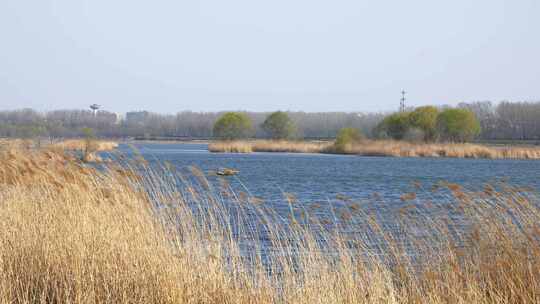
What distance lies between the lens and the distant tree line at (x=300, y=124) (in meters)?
84.2

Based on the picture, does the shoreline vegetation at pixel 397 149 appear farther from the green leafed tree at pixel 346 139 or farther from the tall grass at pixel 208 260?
the tall grass at pixel 208 260

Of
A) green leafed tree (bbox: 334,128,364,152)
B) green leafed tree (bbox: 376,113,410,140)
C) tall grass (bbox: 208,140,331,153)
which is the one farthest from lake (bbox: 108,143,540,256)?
tall grass (bbox: 208,140,331,153)

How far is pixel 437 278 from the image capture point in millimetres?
6699

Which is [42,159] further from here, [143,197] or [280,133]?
[280,133]

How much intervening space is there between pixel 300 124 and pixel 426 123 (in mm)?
72638

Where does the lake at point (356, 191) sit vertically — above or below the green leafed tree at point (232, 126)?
below

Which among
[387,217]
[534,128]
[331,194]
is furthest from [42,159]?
[534,128]

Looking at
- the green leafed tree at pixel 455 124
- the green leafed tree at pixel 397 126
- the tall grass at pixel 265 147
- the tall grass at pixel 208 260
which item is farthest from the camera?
the tall grass at pixel 265 147

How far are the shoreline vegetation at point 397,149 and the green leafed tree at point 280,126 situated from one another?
7180 millimetres

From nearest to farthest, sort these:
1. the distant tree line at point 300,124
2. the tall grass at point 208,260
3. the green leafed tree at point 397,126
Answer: the tall grass at point 208,260 < the green leafed tree at point 397,126 < the distant tree line at point 300,124

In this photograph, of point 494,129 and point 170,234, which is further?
point 494,129

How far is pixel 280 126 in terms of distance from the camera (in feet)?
277

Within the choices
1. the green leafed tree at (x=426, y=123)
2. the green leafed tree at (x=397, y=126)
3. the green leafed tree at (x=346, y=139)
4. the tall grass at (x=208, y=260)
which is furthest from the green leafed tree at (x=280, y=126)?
the tall grass at (x=208, y=260)

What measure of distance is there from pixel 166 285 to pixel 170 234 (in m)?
1.22
